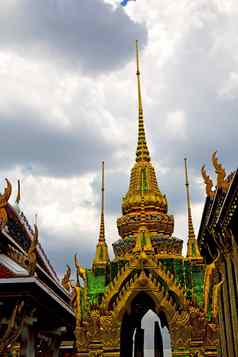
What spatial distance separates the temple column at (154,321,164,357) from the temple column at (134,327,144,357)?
44 cm

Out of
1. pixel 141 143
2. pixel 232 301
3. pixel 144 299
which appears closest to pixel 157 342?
pixel 144 299

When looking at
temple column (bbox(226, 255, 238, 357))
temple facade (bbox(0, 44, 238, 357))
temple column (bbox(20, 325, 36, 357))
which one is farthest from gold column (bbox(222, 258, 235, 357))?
temple column (bbox(20, 325, 36, 357))

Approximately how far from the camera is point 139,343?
53.0 ft

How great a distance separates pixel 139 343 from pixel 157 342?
562 millimetres

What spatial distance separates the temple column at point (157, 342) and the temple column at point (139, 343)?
44cm

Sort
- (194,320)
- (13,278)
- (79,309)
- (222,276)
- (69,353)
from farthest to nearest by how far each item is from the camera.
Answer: (69,353)
(222,276)
(79,309)
(194,320)
(13,278)

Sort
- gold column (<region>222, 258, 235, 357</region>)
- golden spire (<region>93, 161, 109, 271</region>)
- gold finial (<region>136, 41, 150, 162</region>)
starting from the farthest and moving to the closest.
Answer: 1. gold finial (<region>136, 41, 150, 162</region>)
2. golden spire (<region>93, 161, 109, 271</region>)
3. gold column (<region>222, 258, 235, 357</region>)

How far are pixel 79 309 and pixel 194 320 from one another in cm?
294

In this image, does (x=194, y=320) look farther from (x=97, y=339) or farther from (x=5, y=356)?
(x=5, y=356)

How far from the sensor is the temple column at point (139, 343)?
15672 millimetres

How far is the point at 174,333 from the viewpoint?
476 inches

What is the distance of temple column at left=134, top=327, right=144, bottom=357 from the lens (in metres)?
15.7

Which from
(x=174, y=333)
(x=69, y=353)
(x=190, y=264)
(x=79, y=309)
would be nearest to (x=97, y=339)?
(x=79, y=309)

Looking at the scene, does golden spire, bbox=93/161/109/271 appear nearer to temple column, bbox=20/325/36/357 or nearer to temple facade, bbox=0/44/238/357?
temple facade, bbox=0/44/238/357
